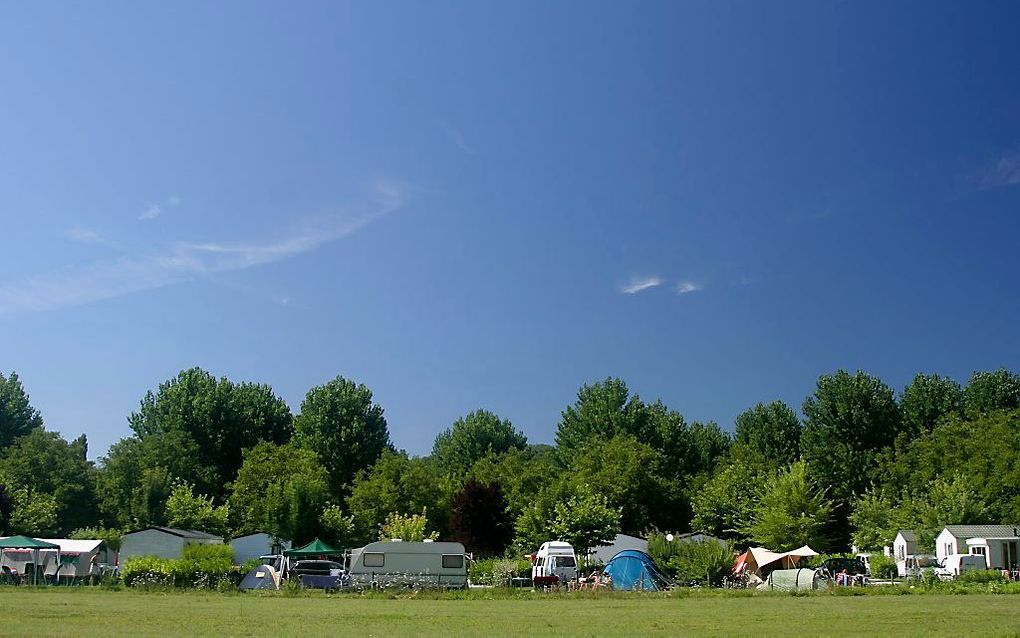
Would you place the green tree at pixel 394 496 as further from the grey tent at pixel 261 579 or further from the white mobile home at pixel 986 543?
the white mobile home at pixel 986 543

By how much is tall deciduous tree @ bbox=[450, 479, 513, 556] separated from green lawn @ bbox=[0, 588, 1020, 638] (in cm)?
3780

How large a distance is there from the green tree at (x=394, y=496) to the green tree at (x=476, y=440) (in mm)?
24997

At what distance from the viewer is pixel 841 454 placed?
84.8 m

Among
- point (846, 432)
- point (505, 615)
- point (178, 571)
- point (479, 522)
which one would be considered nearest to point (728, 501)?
point (846, 432)

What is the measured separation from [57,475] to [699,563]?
60784 millimetres

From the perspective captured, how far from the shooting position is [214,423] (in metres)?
90.4

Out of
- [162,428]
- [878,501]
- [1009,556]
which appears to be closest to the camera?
[1009,556]

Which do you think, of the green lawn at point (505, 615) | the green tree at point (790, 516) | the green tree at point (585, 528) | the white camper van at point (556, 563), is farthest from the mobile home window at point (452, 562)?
the green tree at point (790, 516)

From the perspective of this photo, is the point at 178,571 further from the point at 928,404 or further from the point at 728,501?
the point at 928,404

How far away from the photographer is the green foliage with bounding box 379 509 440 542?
215 ft

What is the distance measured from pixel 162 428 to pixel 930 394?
72.7m

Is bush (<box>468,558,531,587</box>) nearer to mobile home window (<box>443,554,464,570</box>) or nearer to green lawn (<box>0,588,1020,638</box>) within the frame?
mobile home window (<box>443,554,464,570</box>)

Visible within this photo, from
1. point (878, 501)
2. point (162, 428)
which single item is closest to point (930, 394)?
point (878, 501)

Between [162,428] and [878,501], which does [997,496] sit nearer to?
[878,501]
